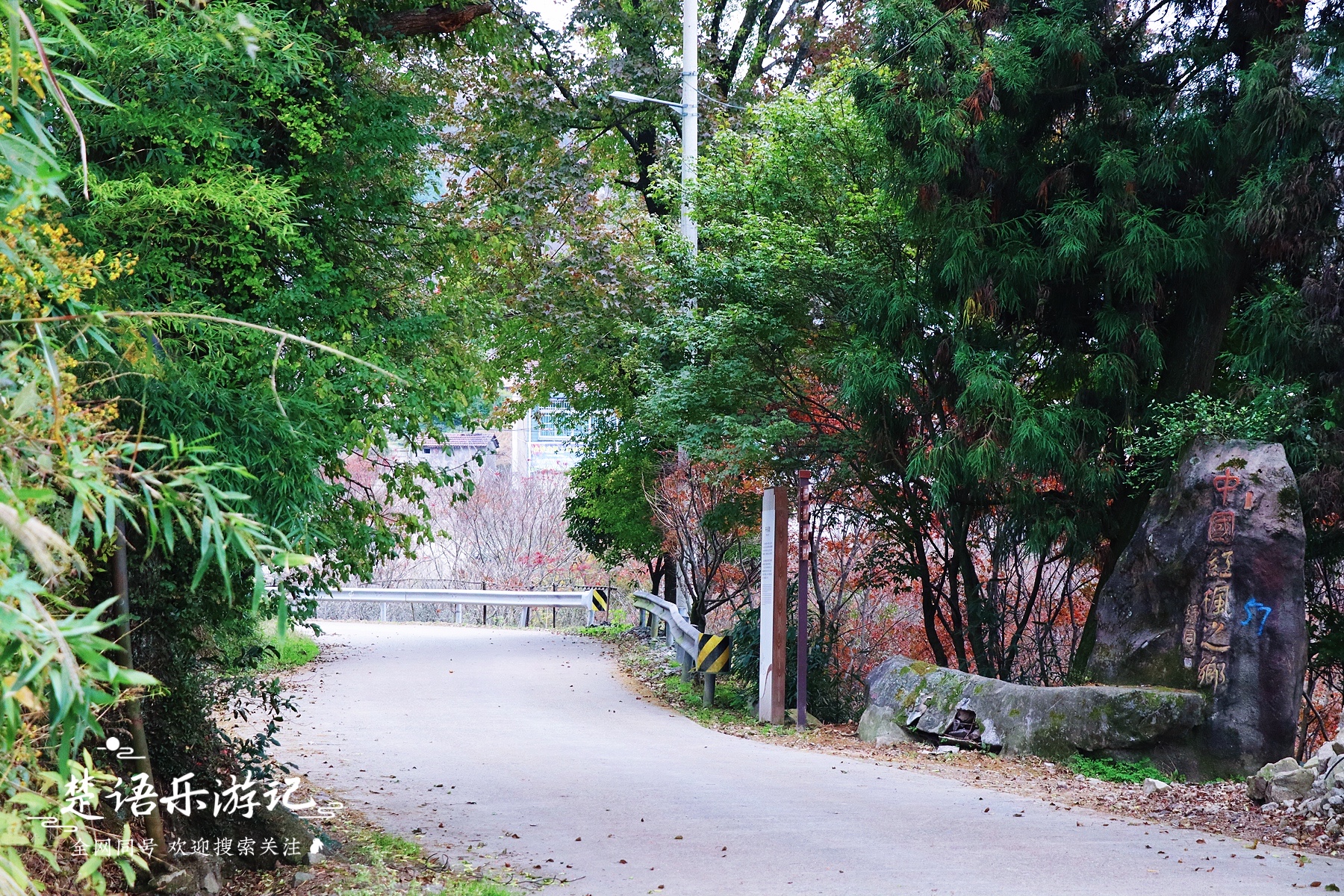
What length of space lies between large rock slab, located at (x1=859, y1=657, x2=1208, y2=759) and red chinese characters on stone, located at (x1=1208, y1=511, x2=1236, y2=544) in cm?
138

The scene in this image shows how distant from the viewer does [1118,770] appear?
1007 centimetres

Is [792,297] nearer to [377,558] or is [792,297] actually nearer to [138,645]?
[377,558]

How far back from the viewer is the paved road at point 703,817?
6.34 m

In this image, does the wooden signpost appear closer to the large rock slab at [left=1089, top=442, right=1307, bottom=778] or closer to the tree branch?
the large rock slab at [left=1089, top=442, right=1307, bottom=778]

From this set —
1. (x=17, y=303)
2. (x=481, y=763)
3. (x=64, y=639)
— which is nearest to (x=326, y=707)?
(x=481, y=763)

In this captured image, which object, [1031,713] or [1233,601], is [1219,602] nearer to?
[1233,601]

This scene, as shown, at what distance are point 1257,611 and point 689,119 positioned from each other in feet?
36.0

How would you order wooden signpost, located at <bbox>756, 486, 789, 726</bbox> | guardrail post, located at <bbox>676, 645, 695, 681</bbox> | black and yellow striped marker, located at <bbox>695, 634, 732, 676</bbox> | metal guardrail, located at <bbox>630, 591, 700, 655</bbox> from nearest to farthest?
1. wooden signpost, located at <bbox>756, 486, 789, 726</bbox>
2. black and yellow striped marker, located at <bbox>695, 634, 732, 676</bbox>
3. metal guardrail, located at <bbox>630, 591, 700, 655</bbox>
4. guardrail post, located at <bbox>676, 645, 695, 681</bbox>

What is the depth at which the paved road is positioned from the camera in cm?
634

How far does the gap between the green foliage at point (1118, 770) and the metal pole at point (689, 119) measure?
809 centimetres

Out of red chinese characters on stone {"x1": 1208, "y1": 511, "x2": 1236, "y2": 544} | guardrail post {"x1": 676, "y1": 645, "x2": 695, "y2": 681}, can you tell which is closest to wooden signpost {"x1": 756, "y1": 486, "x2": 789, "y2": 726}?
guardrail post {"x1": 676, "y1": 645, "x2": 695, "y2": 681}

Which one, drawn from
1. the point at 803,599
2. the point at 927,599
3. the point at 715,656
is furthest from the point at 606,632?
the point at 803,599

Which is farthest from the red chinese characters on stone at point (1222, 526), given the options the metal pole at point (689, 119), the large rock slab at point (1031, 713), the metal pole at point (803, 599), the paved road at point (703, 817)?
the metal pole at point (689, 119)

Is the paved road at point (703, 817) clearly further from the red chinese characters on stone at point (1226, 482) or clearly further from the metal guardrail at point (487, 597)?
the metal guardrail at point (487, 597)
